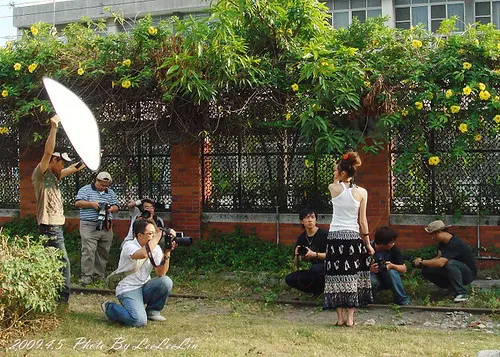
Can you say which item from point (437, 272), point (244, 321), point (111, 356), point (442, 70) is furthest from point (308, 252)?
point (442, 70)

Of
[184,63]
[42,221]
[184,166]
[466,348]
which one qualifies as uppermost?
[184,63]

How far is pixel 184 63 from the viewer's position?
28.5 ft

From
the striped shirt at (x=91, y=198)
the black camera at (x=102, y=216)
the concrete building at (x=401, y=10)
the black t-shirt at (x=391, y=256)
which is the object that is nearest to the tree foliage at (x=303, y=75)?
the black t-shirt at (x=391, y=256)

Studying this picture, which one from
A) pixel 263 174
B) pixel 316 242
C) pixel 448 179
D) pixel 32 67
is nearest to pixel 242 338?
pixel 316 242

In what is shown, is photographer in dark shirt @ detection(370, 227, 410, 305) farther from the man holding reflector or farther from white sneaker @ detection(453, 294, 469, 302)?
the man holding reflector

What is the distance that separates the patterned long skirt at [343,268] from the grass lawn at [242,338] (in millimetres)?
289

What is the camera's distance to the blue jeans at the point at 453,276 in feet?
24.1

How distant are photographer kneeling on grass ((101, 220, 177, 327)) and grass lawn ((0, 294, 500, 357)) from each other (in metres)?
0.14

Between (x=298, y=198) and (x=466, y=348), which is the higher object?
(x=298, y=198)

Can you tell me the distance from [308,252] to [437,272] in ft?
5.39

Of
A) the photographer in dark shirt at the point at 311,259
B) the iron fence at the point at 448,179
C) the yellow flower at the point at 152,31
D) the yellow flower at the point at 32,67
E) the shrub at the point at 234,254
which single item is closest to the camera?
the photographer in dark shirt at the point at 311,259

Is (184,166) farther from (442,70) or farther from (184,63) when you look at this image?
(442,70)

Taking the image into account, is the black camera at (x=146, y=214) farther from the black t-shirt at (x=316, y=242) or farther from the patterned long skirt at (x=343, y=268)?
the patterned long skirt at (x=343, y=268)

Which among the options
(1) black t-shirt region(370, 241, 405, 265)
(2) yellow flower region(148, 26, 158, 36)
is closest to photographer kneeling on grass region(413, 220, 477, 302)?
(1) black t-shirt region(370, 241, 405, 265)
